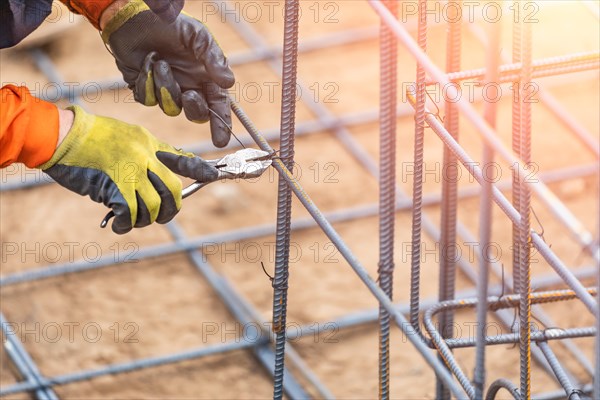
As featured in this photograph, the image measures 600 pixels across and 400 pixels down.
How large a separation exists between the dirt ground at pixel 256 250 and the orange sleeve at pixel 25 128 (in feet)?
4.37

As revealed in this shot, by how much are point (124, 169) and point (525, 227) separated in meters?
0.96

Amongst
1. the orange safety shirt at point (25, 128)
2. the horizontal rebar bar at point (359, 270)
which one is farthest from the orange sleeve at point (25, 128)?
the horizontal rebar bar at point (359, 270)

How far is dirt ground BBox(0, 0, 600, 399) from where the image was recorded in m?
3.87

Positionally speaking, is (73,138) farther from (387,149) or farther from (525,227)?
(525,227)

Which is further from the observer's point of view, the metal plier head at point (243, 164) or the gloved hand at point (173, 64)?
the gloved hand at point (173, 64)

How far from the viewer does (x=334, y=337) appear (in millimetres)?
4020

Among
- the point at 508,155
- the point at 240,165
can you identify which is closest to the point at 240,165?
the point at 240,165

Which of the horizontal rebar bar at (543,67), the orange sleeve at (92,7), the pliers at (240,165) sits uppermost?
the orange sleeve at (92,7)

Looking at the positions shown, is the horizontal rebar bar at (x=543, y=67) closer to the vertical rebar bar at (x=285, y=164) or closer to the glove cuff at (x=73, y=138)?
the vertical rebar bar at (x=285, y=164)

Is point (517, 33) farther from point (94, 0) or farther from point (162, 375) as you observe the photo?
point (162, 375)

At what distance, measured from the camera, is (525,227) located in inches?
87.2

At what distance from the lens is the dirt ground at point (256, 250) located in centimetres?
387

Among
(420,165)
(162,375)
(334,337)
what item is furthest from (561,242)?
(420,165)

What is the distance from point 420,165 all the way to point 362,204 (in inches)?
82.3
